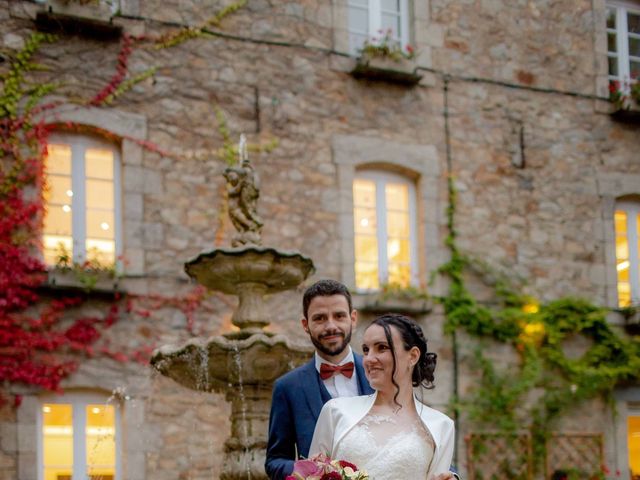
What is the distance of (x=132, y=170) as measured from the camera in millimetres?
8930

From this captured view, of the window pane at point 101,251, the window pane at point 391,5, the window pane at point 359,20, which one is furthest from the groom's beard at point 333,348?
the window pane at point 391,5

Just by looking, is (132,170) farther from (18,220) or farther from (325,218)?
(325,218)

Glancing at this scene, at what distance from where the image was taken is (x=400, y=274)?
10.1m

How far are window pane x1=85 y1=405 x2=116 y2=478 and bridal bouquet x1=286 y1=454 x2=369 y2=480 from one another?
19.8 ft

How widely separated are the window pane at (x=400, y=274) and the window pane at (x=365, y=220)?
0.42m

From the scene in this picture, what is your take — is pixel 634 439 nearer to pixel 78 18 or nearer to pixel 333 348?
pixel 78 18

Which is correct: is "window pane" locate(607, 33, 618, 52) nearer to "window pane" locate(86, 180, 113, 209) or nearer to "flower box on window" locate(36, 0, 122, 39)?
"flower box on window" locate(36, 0, 122, 39)

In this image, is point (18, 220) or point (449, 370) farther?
point (449, 370)

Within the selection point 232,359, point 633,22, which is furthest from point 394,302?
point 633,22

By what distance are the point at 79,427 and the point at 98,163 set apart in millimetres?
2381

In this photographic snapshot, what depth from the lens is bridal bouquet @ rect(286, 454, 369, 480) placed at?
275 cm

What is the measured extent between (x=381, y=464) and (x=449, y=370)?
23.2ft

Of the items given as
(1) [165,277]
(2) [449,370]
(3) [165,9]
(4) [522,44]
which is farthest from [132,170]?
(4) [522,44]

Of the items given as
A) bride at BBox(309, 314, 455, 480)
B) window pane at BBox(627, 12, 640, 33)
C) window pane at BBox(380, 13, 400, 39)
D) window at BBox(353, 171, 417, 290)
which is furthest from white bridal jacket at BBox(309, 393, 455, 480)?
window pane at BBox(627, 12, 640, 33)
